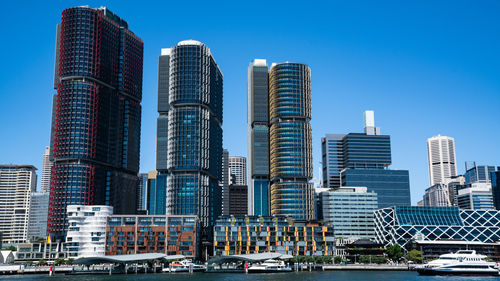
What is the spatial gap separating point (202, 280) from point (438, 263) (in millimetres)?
86990

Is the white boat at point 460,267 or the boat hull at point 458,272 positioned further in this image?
the white boat at point 460,267

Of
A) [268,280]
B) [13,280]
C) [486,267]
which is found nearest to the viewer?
[268,280]

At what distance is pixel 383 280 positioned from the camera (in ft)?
534

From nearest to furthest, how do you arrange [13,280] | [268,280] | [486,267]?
[268,280], [13,280], [486,267]

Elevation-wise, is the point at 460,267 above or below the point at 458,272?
above

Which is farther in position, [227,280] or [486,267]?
[486,267]

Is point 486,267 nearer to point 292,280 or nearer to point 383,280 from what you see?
point 383,280

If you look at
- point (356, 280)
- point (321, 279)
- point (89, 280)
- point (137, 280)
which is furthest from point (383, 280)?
point (89, 280)

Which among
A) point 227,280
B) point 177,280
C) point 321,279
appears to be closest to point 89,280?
point 177,280

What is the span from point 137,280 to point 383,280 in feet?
246

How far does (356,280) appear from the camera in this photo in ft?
536

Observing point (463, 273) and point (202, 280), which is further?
point (463, 273)

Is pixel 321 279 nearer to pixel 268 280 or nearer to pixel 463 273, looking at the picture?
pixel 268 280

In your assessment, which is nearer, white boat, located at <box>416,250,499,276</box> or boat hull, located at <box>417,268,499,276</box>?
boat hull, located at <box>417,268,499,276</box>
